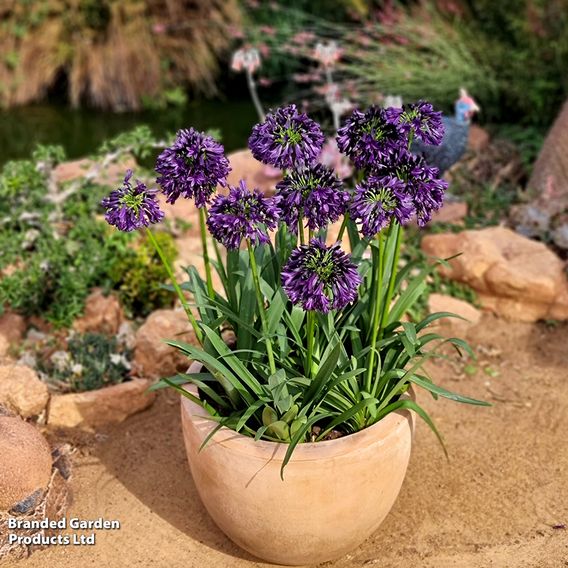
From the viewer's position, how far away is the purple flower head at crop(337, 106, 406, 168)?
2365mm

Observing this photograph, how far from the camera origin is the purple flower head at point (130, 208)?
236 cm

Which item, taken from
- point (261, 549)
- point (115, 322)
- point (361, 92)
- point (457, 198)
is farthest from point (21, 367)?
point (361, 92)

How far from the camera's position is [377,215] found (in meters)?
2.27

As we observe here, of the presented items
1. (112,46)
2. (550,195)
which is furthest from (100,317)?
(112,46)

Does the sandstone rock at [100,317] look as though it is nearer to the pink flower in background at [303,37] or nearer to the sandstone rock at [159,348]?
the sandstone rock at [159,348]

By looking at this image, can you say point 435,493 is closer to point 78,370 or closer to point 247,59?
point 78,370

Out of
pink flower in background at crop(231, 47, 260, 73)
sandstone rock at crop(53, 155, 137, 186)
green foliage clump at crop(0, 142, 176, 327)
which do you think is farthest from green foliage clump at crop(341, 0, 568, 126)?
green foliage clump at crop(0, 142, 176, 327)

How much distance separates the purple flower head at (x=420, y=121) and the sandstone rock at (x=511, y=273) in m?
2.18

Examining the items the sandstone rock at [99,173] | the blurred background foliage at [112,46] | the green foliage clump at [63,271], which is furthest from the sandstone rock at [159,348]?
the blurred background foliage at [112,46]

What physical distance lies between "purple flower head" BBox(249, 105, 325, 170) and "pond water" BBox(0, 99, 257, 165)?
4925 millimetres

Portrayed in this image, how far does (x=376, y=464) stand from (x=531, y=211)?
2.79 meters

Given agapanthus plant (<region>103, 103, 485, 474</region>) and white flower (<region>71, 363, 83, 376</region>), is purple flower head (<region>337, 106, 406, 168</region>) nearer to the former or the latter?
agapanthus plant (<region>103, 103, 485, 474</region>)

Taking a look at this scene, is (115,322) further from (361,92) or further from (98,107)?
(98,107)

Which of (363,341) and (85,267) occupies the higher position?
(363,341)
